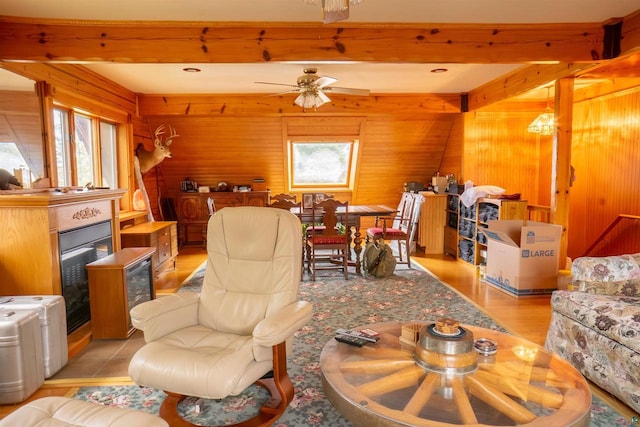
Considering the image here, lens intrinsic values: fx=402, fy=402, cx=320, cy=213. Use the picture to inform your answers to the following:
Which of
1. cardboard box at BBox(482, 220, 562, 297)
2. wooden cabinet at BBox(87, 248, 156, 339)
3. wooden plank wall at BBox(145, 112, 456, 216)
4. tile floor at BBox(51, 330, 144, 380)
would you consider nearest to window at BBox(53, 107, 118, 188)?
wooden plank wall at BBox(145, 112, 456, 216)

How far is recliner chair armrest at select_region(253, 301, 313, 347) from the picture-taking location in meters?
1.82

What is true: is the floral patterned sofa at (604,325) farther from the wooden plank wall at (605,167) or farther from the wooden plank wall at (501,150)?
the wooden plank wall at (501,150)

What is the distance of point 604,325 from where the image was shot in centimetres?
225

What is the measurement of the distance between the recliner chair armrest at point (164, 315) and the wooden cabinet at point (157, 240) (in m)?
2.26

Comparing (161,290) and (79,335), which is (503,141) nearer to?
(161,290)

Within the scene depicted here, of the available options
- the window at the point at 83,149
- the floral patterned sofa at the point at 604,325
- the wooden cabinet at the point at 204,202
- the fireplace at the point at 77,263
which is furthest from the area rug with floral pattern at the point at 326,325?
the wooden cabinet at the point at 204,202

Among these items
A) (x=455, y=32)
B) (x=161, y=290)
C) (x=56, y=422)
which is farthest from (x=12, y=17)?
(x=455, y=32)

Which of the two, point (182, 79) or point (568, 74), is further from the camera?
point (182, 79)

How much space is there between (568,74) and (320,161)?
13.9ft

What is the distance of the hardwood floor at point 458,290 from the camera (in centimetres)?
243

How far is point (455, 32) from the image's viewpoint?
130 inches

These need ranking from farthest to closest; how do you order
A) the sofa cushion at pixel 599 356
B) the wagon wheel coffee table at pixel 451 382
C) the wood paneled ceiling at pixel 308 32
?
the wood paneled ceiling at pixel 308 32
the sofa cushion at pixel 599 356
the wagon wheel coffee table at pixel 451 382

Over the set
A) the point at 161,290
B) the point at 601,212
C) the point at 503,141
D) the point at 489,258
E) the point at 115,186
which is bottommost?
the point at 161,290

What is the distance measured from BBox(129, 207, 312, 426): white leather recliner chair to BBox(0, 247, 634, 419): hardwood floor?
0.71m
